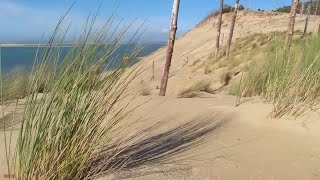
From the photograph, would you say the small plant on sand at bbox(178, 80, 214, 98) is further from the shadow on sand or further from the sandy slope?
the sandy slope

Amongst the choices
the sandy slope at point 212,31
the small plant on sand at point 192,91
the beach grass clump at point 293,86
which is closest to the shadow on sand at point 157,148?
the beach grass clump at point 293,86

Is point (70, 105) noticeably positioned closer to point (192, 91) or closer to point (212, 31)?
point (192, 91)

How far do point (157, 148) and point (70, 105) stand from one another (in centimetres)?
177

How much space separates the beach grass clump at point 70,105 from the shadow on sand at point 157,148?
212 millimetres

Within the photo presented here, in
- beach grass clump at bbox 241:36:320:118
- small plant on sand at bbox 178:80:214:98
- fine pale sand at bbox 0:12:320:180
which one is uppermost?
beach grass clump at bbox 241:36:320:118

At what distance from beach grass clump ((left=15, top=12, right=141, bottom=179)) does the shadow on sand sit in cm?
21

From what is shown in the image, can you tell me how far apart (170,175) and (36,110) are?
55.6 inches

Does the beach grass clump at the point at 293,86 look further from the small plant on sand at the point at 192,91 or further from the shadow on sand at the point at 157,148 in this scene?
the small plant on sand at the point at 192,91

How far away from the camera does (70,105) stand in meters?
3.33

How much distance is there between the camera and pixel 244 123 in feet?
20.3

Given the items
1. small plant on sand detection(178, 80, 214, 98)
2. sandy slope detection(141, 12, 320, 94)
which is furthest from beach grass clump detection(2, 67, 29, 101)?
sandy slope detection(141, 12, 320, 94)

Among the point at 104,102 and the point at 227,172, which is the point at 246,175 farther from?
the point at 104,102

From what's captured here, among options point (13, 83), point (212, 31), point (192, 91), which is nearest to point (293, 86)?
point (192, 91)

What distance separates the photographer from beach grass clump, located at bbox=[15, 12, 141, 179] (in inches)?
129
